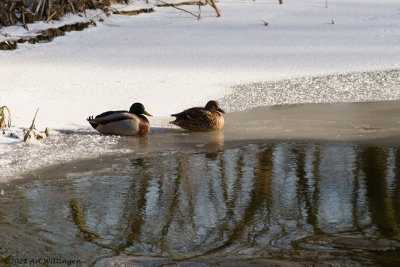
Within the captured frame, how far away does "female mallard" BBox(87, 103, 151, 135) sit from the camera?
6.87m

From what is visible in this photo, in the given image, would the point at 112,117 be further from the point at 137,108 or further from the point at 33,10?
the point at 33,10

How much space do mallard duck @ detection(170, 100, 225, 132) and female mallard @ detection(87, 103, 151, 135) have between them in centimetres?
40

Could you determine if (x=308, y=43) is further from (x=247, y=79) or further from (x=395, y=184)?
(x=395, y=184)

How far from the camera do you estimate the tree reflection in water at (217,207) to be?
3.74 metres

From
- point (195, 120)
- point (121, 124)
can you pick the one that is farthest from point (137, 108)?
point (195, 120)

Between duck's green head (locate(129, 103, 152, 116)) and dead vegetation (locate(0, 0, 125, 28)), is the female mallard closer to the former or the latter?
duck's green head (locate(129, 103, 152, 116))

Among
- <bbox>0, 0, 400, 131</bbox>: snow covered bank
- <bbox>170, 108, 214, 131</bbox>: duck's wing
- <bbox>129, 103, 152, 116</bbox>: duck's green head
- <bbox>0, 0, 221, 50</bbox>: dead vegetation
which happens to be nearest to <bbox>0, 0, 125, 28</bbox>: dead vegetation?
<bbox>0, 0, 221, 50</bbox>: dead vegetation

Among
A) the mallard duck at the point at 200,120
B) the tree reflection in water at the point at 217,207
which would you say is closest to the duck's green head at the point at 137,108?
the mallard duck at the point at 200,120

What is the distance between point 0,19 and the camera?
39.1 feet

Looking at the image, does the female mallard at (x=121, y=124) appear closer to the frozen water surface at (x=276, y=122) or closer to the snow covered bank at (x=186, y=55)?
the frozen water surface at (x=276, y=122)

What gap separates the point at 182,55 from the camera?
10.8 meters

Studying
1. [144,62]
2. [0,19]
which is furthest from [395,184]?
[0,19]

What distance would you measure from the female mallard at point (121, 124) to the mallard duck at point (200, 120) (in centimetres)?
40

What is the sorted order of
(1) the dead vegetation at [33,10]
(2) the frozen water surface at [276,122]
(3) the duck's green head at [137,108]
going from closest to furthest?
(2) the frozen water surface at [276,122] → (3) the duck's green head at [137,108] → (1) the dead vegetation at [33,10]
